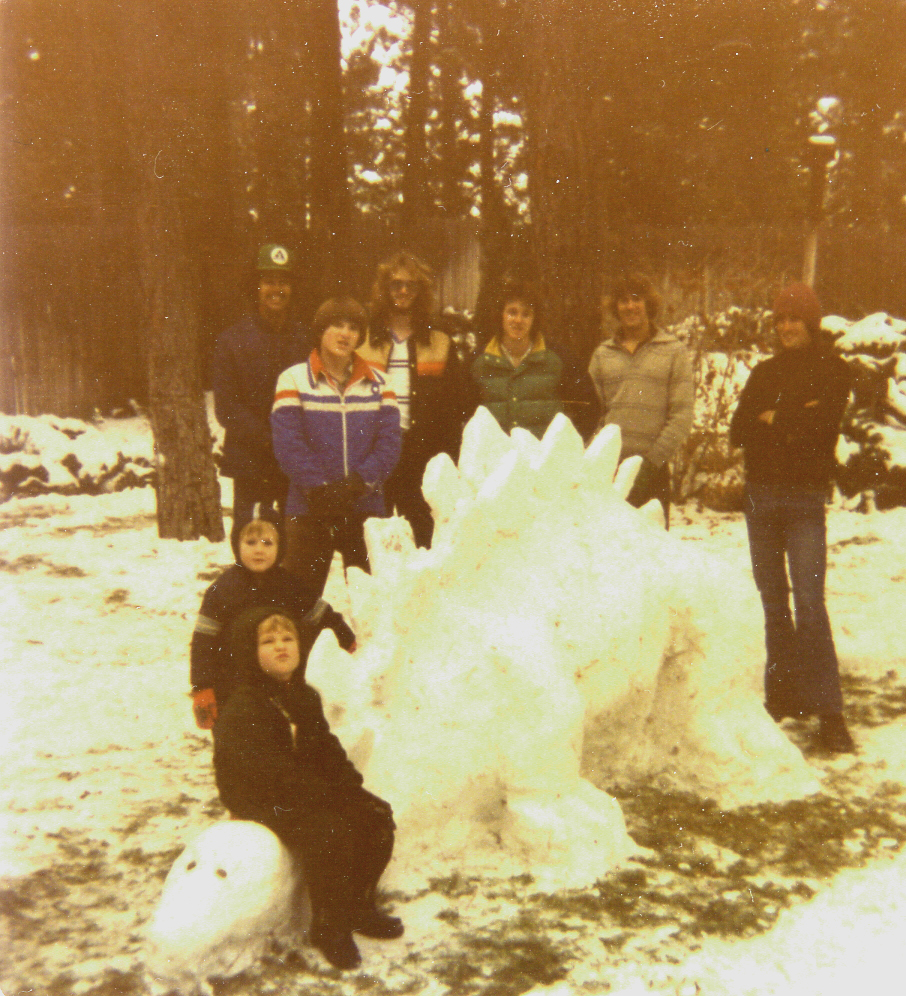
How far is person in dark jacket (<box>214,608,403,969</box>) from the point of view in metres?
2.64

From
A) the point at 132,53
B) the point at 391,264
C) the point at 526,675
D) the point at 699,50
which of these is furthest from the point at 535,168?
the point at 699,50

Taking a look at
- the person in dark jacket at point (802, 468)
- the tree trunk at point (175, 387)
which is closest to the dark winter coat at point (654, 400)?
the person in dark jacket at point (802, 468)

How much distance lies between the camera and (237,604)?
11.4 ft

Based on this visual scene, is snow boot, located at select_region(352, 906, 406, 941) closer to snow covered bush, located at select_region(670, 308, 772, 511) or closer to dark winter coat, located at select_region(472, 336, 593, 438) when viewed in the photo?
dark winter coat, located at select_region(472, 336, 593, 438)

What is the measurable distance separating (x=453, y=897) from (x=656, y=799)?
95 centimetres

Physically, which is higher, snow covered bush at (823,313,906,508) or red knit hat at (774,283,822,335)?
red knit hat at (774,283,822,335)

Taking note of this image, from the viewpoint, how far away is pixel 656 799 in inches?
139

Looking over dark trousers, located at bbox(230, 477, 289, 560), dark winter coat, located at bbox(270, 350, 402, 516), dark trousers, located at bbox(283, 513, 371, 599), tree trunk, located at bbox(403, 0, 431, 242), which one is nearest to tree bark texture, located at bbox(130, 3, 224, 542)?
dark trousers, located at bbox(230, 477, 289, 560)

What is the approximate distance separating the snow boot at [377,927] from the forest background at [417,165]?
2.95 m

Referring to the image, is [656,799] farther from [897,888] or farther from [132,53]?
[132,53]

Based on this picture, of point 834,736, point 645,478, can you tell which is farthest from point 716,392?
point 834,736

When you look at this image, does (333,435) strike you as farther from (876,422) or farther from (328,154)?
(876,422)

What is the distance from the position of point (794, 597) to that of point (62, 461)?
309 inches

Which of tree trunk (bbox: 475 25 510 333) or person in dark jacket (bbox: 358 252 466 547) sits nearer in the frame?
person in dark jacket (bbox: 358 252 466 547)
